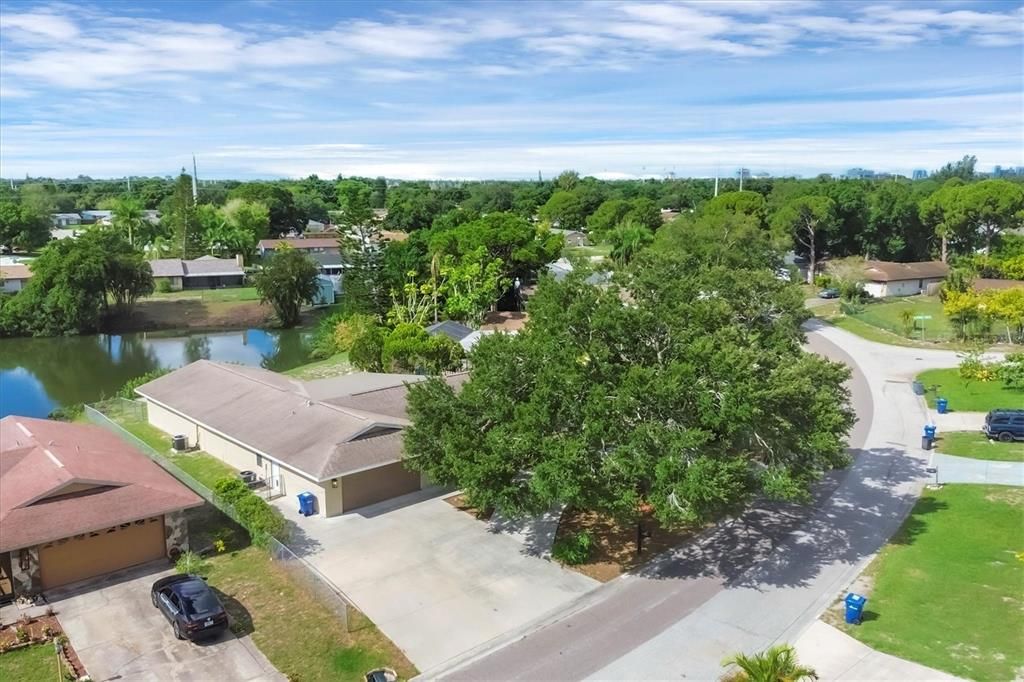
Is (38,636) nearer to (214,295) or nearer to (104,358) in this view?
(104,358)

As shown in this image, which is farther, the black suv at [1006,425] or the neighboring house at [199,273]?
the neighboring house at [199,273]

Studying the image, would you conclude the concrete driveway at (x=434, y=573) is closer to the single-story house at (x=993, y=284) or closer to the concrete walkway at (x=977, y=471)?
the concrete walkway at (x=977, y=471)

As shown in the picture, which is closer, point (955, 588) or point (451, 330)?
point (955, 588)

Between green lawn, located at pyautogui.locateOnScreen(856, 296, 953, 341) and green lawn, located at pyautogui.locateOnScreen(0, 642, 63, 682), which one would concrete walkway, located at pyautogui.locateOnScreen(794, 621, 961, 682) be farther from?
green lawn, located at pyautogui.locateOnScreen(856, 296, 953, 341)

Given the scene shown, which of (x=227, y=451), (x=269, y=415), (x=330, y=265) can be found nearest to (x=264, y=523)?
(x=269, y=415)

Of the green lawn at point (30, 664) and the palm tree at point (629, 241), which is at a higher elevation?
the palm tree at point (629, 241)

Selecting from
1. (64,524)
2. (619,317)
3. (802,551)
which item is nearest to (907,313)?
(802,551)

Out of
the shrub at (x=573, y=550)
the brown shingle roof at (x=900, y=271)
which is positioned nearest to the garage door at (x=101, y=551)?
the shrub at (x=573, y=550)
